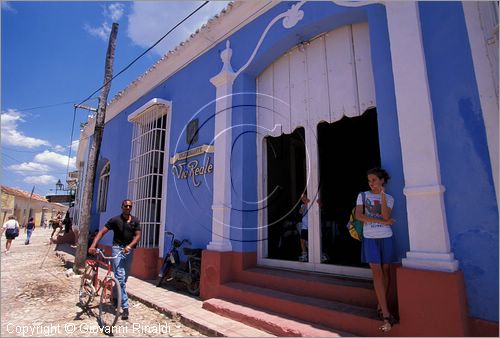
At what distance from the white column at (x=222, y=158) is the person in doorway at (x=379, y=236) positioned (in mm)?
2456

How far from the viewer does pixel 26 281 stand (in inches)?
250

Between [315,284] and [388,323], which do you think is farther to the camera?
[315,284]

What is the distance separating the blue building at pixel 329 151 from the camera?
2.60 meters

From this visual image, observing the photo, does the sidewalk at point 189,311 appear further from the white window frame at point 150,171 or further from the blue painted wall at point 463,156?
the blue painted wall at point 463,156

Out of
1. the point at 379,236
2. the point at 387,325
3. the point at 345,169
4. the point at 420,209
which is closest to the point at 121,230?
the point at 379,236

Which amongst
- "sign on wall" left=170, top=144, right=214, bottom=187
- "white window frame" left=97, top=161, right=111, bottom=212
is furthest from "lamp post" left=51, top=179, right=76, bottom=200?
"sign on wall" left=170, top=144, right=214, bottom=187

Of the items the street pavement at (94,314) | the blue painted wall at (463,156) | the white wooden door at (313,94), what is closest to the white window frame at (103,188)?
the street pavement at (94,314)

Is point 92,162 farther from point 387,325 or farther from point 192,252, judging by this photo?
point 387,325

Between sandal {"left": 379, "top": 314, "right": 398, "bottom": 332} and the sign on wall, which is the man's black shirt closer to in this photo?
the sign on wall

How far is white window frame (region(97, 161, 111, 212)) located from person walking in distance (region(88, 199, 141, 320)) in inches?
Result: 277

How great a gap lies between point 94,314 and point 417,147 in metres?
4.73

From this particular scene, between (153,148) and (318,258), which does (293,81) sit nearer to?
(318,258)

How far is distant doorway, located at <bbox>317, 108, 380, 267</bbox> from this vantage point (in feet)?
19.4

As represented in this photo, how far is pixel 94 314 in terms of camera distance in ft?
13.8
